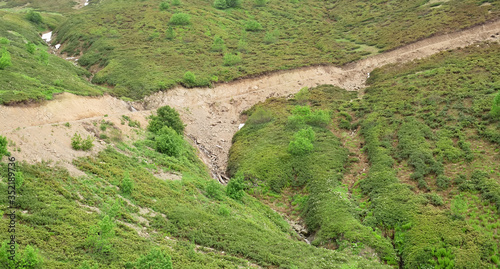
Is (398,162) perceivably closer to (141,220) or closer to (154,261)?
(141,220)

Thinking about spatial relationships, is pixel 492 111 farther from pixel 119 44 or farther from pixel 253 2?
pixel 253 2

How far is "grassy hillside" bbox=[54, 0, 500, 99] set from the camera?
6706 cm

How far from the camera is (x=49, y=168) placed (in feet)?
92.5

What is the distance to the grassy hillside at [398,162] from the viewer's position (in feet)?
108

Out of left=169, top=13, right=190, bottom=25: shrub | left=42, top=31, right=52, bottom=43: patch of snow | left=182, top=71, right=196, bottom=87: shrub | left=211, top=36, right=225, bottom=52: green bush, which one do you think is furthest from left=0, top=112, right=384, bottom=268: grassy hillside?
left=42, top=31, right=52, bottom=43: patch of snow

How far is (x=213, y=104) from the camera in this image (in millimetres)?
62125

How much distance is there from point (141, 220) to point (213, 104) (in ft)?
118

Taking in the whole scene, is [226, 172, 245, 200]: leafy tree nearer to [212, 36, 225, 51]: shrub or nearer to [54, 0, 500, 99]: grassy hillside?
[54, 0, 500, 99]: grassy hillside

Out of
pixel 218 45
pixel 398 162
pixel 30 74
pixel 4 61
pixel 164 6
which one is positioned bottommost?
pixel 398 162

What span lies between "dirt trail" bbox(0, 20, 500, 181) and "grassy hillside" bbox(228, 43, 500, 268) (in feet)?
12.3

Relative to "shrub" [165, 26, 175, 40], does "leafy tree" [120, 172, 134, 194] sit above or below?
below

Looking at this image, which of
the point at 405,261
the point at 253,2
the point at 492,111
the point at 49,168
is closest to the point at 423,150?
the point at 492,111

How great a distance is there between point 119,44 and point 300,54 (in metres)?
34.8

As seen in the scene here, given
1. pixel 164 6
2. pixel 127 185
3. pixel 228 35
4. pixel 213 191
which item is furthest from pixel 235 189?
pixel 164 6
